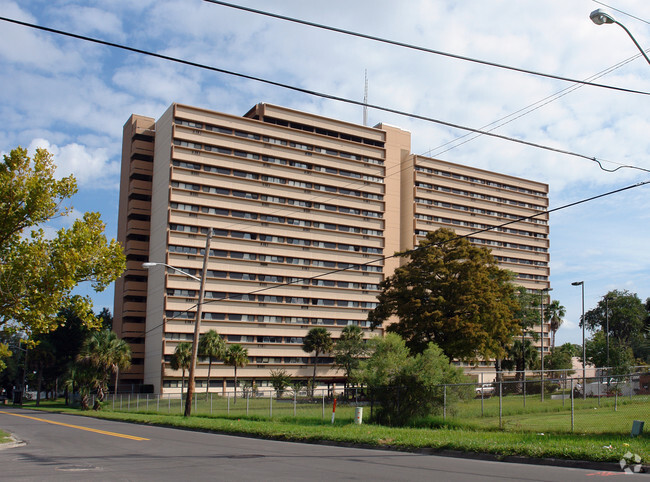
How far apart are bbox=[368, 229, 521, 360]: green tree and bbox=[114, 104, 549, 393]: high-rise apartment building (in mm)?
18855

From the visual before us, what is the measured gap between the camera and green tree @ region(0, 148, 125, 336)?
16906 mm

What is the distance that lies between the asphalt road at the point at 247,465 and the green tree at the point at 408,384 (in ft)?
27.9

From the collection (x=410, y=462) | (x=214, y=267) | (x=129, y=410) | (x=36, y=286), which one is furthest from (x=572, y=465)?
(x=214, y=267)

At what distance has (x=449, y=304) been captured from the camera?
4531 cm

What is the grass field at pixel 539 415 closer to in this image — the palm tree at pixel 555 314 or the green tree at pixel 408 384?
the green tree at pixel 408 384

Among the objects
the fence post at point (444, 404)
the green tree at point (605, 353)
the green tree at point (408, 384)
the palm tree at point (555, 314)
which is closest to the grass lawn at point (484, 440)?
the fence post at point (444, 404)

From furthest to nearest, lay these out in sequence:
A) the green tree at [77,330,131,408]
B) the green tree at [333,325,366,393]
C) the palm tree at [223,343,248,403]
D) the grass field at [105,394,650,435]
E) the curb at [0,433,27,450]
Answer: the green tree at [333,325,366,393] → the palm tree at [223,343,248,403] → the green tree at [77,330,131,408] → the grass field at [105,394,650,435] → the curb at [0,433,27,450]

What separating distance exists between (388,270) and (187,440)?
67684 mm

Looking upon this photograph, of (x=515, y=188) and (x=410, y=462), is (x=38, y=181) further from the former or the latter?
(x=515, y=188)

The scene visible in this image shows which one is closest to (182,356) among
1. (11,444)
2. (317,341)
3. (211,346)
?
(211,346)

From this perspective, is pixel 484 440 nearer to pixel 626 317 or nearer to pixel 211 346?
pixel 211 346

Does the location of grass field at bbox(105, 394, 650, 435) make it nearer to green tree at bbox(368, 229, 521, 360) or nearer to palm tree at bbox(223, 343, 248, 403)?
green tree at bbox(368, 229, 521, 360)

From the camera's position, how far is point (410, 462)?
1342 centimetres

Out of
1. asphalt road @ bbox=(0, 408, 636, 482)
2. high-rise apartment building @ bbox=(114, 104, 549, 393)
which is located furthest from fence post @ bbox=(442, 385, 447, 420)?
high-rise apartment building @ bbox=(114, 104, 549, 393)
